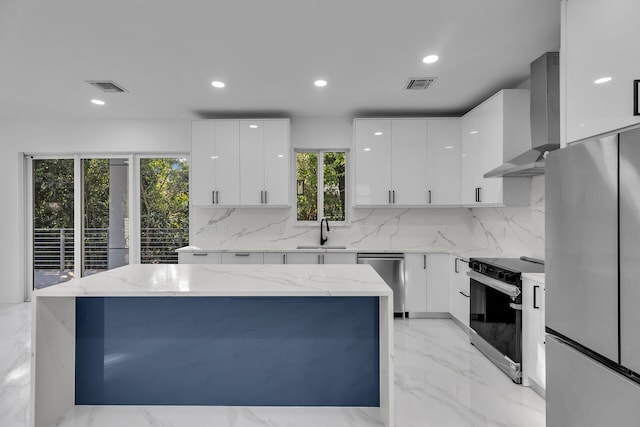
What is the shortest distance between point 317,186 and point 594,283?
11.8ft

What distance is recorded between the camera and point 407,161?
4.29 metres

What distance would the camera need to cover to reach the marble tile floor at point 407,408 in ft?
6.70

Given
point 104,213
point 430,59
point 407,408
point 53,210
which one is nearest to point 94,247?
point 104,213

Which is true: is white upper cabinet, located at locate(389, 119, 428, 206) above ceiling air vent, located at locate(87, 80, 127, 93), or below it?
below

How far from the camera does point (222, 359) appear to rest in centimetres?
215

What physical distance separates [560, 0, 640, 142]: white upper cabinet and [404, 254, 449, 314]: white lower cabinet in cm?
242

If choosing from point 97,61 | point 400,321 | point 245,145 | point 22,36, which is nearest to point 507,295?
point 400,321

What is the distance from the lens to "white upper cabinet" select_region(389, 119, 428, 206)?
4.27m

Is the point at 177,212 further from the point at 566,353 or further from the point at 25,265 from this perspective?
the point at 566,353

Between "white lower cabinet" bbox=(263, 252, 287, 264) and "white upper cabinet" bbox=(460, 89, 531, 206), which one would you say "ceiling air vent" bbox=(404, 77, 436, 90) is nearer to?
"white upper cabinet" bbox=(460, 89, 531, 206)

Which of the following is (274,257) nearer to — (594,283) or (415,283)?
(415,283)

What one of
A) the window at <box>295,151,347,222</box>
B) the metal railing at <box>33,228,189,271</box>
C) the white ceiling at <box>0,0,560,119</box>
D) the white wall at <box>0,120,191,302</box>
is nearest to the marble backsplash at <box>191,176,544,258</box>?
the window at <box>295,151,347,222</box>

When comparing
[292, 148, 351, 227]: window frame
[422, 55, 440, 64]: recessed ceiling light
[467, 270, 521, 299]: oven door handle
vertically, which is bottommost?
[467, 270, 521, 299]: oven door handle

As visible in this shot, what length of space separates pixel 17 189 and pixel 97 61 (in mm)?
3007
